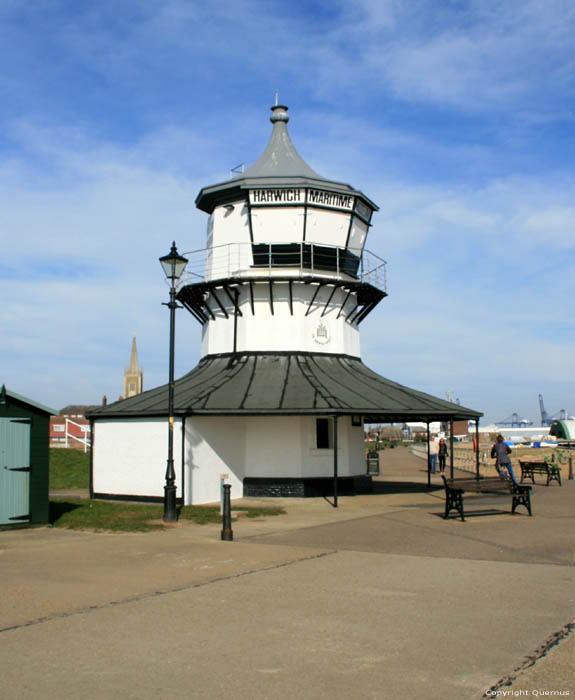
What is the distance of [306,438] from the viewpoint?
2145cm

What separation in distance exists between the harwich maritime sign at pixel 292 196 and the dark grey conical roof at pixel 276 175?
17 centimetres

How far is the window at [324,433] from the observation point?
22.0m

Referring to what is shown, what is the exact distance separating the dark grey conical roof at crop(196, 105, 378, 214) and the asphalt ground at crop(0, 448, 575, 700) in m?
13.2

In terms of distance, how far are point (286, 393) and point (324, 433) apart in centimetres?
295

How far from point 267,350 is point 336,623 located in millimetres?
16182

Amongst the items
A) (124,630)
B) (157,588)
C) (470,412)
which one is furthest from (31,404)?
(470,412)

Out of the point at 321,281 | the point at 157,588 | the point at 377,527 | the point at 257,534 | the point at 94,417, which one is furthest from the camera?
the point at 321,281

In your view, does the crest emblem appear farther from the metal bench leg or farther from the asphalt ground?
the asphalt ground

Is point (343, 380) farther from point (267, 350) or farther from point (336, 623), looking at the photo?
point (336, 623)

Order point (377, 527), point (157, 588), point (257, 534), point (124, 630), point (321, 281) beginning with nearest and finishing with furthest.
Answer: point (124, 630) < point (157, 588) < point (257, 534) < point (377, 527) < point (321, 281)

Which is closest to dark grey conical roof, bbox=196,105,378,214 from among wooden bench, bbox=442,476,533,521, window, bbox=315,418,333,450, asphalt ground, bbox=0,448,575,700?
window, bbox=315,418,333,450

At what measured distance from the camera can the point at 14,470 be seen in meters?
13.4

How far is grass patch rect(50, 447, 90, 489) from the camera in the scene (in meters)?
26.7

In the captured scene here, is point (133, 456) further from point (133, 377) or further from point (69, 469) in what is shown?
point (133, 377)
